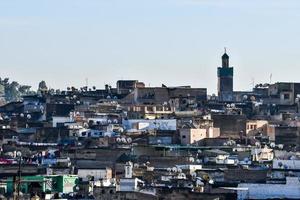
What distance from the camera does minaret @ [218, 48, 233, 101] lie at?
13288 cm

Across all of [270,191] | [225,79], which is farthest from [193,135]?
[225,79]

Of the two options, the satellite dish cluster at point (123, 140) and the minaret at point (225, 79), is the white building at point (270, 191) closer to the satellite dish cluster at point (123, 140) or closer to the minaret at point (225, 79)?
the satellite dish cluster at point (123, 140)

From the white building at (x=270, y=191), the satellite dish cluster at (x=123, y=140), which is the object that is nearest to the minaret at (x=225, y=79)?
the satellite dish cluster at (x=123, y=140)

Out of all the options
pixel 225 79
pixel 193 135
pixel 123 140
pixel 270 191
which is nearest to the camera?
pixel 270 191

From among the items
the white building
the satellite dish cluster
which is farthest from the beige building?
the white building

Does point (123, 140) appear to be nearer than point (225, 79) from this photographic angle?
Yes

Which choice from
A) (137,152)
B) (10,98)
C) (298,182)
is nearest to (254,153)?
(137,152)

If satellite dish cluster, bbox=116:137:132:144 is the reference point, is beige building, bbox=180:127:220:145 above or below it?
above

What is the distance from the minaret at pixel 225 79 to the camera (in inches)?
5231

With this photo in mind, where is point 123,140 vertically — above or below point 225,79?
below

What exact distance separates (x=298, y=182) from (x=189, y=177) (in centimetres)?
666

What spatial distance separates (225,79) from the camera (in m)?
134

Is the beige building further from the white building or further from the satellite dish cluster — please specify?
the white building

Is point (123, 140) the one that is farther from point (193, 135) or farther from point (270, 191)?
point (270, 191)
